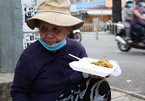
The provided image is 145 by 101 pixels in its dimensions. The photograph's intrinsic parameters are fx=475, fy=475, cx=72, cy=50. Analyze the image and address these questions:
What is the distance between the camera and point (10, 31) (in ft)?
19.1

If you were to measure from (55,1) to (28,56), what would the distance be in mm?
360

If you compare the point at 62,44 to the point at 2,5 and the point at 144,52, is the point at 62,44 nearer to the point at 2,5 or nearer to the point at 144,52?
the point at 2,5

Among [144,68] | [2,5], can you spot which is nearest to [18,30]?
[2,5]

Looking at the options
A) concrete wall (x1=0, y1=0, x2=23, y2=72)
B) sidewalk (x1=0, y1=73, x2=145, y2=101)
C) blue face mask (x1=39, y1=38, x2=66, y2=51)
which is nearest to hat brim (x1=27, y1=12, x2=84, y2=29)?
blue face mask (x1=39, y1=38, x2=66, y2=51)

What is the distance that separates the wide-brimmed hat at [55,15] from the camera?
2.71m

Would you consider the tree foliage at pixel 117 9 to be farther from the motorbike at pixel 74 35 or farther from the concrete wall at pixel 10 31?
the concrete wall at pixel 10 31

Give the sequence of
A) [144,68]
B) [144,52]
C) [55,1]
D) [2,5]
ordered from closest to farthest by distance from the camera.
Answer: [55,1] → [2,5] → [144,68] → [144,52]

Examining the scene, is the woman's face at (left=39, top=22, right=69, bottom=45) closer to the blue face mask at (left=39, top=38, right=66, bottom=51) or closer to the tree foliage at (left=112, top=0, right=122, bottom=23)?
the blue face mask at (left=39, top=38, right=66, bottom=51)

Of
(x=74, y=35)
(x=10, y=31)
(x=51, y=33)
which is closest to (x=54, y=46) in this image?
(x=51, y=33)

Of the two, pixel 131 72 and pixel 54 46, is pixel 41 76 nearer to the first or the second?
pixel 54 46

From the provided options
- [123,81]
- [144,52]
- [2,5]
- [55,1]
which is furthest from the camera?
[144,52]

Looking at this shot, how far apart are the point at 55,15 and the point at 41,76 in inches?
14.4

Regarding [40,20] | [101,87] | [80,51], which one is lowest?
[101,87]

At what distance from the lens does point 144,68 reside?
418 inches
